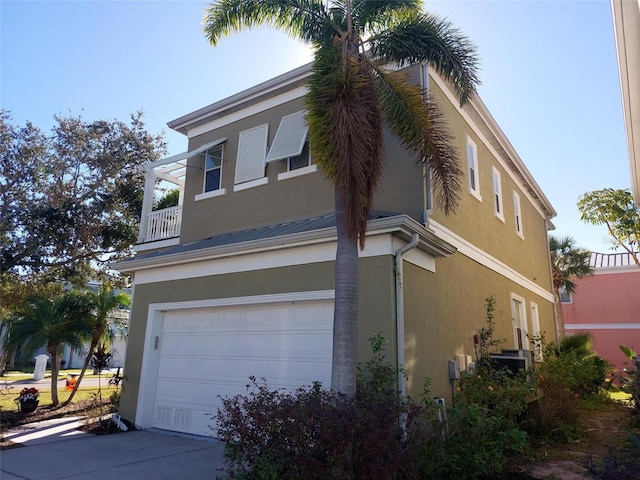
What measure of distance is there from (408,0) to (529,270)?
11.7 meters

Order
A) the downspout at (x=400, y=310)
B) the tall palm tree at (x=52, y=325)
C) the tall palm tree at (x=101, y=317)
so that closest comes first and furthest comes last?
the downspout at (x=400, y=310)
the tall palm tree at (x=52, y=325)
the tall palm tree at (x=101, y=317)

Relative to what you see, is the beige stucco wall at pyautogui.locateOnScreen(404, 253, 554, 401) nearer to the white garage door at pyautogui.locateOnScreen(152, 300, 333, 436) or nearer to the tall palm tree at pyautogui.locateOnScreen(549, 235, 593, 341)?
the white garage door at pyautogui.locateOnScreen(152, 300, 333, 436)

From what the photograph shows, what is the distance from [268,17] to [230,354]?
635cm

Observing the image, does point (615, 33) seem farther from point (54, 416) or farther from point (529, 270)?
point (54, 416)

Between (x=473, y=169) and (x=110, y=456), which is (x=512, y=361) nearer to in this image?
(x=473, y=169)

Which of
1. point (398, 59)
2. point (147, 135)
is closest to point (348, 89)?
point (398, 59)

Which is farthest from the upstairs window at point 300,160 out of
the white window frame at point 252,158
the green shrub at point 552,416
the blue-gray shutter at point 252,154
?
the green shrub at point 552,416

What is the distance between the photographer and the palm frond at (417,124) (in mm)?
6988

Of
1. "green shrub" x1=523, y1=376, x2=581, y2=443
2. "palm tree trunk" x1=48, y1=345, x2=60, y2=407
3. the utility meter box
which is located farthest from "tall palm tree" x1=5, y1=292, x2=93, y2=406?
the utility meter box

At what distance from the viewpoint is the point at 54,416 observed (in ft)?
39.2

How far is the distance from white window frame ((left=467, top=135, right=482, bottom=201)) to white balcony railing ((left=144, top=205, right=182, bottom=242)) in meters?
7.81

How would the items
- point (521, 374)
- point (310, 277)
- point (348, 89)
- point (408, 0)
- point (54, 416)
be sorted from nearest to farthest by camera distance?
point (348, 89) → point (408, 0) → point (310, 277) → point (521, 374) → point (54, 416)

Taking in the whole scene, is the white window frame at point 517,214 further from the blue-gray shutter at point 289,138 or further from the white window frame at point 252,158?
the white window frame at point 252,158

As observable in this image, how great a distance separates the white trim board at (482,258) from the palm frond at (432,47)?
271 centimetres
